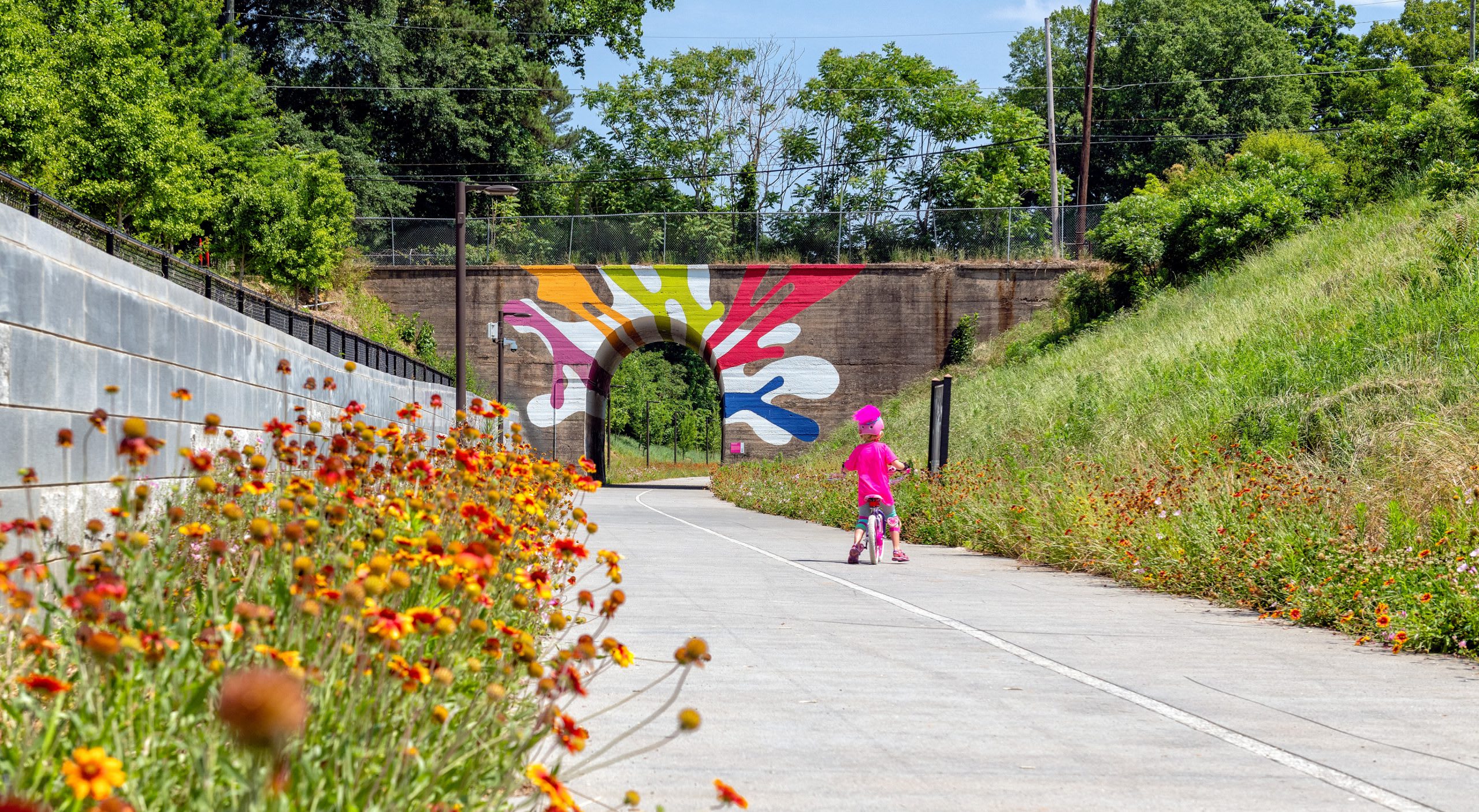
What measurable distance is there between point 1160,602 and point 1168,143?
57019mm

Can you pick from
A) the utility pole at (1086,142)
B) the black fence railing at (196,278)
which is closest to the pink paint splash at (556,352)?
the black fence railing at (196,278)

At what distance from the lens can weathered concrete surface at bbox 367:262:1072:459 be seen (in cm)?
4194

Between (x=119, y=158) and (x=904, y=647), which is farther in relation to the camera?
(x=119, y=158)

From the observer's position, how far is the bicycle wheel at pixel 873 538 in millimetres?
12961

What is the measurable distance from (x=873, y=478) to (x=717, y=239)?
102ft

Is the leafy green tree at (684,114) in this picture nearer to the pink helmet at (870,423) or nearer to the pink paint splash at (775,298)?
the pink paint splash at (775,298)

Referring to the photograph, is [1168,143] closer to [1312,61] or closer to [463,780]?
[1312,61]

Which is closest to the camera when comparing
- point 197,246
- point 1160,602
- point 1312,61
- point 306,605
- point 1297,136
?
point 306,605

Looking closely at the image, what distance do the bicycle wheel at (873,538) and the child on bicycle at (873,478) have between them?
0.03m

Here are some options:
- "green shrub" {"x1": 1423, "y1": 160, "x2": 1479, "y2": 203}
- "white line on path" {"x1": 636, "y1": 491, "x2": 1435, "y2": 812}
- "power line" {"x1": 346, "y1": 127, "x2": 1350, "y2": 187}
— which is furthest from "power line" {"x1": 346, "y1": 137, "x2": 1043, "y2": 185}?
"white line on path" {"x1": 636, "y1": 491, "x2": 1435, "y2": 812}

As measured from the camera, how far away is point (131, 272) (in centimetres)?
862

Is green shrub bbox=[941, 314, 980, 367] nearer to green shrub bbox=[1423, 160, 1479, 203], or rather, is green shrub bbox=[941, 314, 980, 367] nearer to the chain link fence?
the chain link fence

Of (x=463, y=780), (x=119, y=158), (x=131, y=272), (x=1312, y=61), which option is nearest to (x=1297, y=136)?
(x=1312, y=61)

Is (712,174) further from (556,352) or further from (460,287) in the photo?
(460,287)
